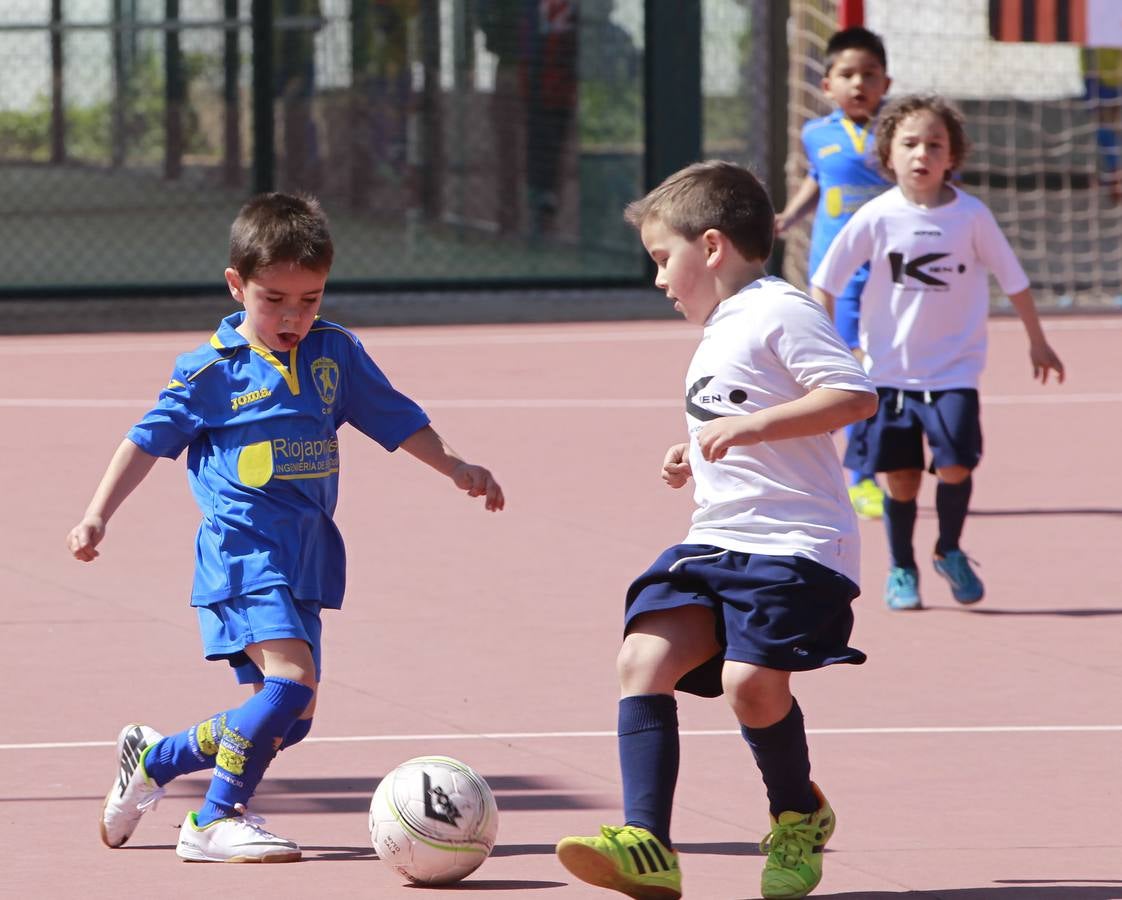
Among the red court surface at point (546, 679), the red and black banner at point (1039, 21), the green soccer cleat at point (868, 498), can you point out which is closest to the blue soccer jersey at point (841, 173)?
the green soccer cleat at point (868, 498)

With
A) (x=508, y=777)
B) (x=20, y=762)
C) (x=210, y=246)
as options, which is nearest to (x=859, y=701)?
(x=508, y=777)

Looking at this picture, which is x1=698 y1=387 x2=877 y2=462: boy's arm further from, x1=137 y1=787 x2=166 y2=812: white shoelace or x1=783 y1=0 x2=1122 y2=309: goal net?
x1=783 y1=0 x2=1122 y2=309: goal net

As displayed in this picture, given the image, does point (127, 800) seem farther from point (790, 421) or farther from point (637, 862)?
point (790, 421)

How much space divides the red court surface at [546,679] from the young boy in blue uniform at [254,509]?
17 cm

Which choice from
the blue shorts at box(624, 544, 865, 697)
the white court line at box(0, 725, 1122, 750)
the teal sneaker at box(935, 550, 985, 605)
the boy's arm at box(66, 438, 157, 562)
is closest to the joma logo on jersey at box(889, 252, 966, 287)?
the teal sneaker at box(935, 550, 985, 605)

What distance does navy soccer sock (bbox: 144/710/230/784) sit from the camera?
4.52 metres

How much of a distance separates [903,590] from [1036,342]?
0.94m

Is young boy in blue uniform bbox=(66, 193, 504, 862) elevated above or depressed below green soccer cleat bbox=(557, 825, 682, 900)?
above

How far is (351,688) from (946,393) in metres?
2.35

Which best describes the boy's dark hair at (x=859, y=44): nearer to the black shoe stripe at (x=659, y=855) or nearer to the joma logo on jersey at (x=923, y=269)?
the joma logo on jersey at (x=923, y=269)

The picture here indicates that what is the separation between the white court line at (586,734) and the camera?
540 centimetres

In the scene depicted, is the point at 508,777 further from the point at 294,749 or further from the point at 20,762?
the point at 20,762

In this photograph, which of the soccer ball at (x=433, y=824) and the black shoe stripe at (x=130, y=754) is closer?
the soccer ball at (x=433, y=824)

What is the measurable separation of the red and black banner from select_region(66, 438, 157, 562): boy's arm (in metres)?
11.8
